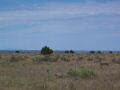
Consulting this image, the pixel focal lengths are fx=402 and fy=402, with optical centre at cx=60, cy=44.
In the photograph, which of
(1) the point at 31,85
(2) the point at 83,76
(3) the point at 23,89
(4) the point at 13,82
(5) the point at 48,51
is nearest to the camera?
(3) the point at 23,89

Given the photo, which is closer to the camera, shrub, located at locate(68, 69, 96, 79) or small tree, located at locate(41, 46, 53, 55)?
shrub, located at locate(68, 69, 96, 79)

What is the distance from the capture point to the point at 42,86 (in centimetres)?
1717

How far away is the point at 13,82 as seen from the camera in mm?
18828

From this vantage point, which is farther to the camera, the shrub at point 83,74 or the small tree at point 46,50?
the small tree at point 46,50

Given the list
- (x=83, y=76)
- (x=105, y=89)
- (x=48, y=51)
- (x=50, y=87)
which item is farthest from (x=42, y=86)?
(x=48, y=51)

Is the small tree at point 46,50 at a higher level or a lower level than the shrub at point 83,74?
higher

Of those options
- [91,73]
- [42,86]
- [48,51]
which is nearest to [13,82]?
[42,86]

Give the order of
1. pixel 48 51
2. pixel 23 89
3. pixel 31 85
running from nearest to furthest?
pixel 23 89 < pixel 31 85 < pixel 48 51

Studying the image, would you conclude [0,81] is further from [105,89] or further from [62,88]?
[105,89]

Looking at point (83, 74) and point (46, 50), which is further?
point (46, 50)

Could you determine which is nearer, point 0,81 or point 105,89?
point 105,89

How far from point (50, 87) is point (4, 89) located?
1956 mm

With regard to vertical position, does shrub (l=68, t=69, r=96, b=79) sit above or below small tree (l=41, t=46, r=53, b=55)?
below

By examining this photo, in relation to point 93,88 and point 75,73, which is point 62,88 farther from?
point 75,73
